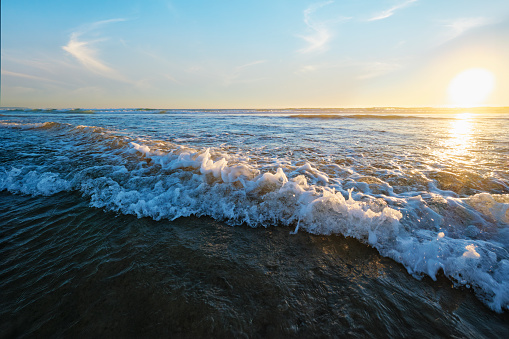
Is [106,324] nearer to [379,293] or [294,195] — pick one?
[379,293]

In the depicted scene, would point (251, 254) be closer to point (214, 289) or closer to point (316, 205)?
point (214, 289)

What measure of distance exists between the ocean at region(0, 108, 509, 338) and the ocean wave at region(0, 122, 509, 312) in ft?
0.07

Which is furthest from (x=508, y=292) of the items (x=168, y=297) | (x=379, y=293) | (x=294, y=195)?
(x=168, y=297)

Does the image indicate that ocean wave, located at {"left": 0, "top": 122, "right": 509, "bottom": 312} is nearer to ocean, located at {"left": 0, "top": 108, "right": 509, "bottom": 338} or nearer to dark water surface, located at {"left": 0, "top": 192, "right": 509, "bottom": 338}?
ocean, located at {"left": 0, "top": 108, "right": 509, "bottom": 338}

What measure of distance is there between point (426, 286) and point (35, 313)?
12.8 feet

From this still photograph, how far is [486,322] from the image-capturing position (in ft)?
6.47

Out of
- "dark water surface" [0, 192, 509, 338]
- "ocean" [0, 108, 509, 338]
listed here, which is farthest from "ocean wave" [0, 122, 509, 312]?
"dark water surface" [0, 192, 509, 338]

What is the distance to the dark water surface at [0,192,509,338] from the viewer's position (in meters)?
1.88

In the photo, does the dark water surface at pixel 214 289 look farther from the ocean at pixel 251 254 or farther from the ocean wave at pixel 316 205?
Result: the ocean wave at pixel 316 205

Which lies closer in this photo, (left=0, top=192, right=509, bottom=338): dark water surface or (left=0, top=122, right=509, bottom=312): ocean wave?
(left=0, top=192, right=509, bottom=338): dark water surface

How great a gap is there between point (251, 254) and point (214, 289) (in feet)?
2.18

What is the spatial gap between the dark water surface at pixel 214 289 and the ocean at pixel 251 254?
0.04ft

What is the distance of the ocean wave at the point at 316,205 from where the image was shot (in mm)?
2566

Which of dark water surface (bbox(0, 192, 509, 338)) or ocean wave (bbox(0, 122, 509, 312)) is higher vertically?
ocean wave (bbox(0, 122, 509, 312))
